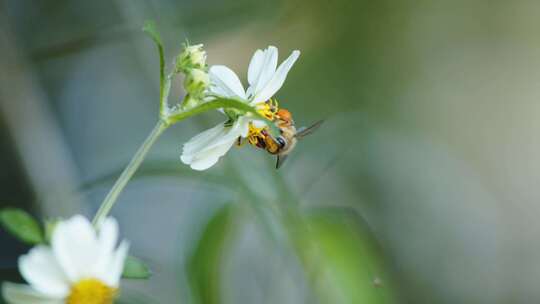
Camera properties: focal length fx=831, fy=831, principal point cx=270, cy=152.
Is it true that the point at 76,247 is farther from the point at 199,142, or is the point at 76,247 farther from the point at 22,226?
the point at 199,142

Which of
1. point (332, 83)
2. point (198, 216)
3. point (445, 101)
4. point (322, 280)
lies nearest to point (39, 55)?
point (198, 216)

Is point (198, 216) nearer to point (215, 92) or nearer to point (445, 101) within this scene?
point (215, 92)

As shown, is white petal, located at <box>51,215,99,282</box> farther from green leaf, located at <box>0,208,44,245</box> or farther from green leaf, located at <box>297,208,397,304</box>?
green leaf, located at <box>297,208,397,304</box>

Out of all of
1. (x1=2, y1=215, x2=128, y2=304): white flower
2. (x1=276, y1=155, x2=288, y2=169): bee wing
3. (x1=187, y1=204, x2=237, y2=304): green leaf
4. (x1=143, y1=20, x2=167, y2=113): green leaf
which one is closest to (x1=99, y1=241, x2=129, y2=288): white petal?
(x1=2, y1=215, x2=128, y2=304): white flower

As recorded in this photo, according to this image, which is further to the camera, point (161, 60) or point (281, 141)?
point (281, 141)

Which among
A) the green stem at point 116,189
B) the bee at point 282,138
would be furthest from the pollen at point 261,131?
the green stem at point 116,189

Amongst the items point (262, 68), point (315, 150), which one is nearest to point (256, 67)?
point (262, 68)
